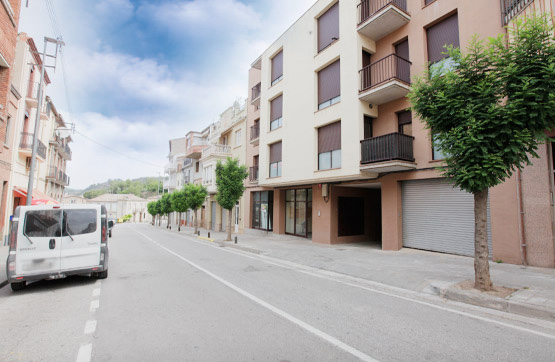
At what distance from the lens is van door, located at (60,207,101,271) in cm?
672

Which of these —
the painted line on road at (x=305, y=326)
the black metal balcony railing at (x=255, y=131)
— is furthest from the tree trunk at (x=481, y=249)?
the black metal balcony railing at (x=255, y=131)

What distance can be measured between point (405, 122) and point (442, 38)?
3.46m

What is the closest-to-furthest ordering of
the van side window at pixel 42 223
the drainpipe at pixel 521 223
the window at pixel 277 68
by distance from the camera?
the van side window at pixel 42 223
the drainpipe at pixel 521 223
the window at pixel 277 68

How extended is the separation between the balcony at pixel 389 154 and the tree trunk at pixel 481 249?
4771 mm

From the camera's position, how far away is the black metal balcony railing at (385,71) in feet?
39.7

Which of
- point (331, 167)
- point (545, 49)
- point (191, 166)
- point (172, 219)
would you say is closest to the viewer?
point (545, 49)

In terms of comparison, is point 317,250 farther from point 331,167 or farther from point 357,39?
point 357,39

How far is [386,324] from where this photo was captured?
14.4 ft

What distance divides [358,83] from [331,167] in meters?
4.11

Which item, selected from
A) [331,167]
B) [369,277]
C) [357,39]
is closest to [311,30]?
[357,39]

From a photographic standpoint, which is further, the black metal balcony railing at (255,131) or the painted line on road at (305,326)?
the black metal balcony railing at (255,131)

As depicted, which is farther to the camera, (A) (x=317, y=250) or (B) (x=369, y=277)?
(A) (x=317, y=250)

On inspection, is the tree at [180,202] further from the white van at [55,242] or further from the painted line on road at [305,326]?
the painted line on road at [305,326]

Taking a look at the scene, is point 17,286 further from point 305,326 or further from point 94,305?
point 305,326
